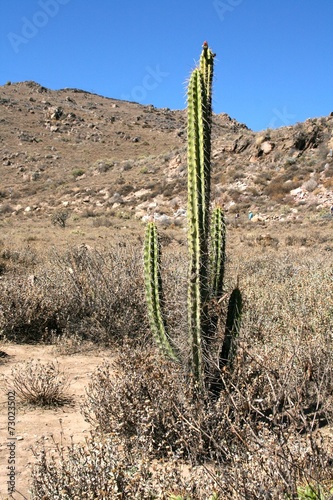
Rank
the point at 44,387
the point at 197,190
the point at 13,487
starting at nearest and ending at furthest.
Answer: the point at 13,487 → the point at 197,190 → the point at 44,387

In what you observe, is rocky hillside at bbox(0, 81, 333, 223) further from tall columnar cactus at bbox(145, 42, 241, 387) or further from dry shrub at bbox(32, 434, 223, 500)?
dry shrub at bbox(32, 434, 223, 500)

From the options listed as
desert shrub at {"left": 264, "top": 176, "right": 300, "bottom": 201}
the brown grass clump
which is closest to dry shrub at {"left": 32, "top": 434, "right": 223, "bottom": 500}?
the brown grass clump

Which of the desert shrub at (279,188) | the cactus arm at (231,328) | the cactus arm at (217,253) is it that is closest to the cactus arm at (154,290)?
the cactus arm at (231,328)

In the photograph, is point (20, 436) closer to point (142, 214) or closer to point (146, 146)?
point (142, 214)

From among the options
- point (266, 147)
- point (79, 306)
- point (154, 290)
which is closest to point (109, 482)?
point (154, 290)

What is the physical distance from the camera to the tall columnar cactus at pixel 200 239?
3.61 meters

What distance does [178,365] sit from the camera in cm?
379

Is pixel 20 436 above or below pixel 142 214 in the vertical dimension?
below

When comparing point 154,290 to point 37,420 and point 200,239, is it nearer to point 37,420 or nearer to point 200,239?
point 200,239

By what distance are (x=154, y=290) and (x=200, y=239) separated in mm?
753

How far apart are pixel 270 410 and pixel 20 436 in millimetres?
1933

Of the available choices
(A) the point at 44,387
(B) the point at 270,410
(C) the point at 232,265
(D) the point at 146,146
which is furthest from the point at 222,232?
(D) the point at 146,146

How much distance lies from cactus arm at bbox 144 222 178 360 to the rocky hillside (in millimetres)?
6722

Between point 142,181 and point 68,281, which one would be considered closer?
point 68,281
